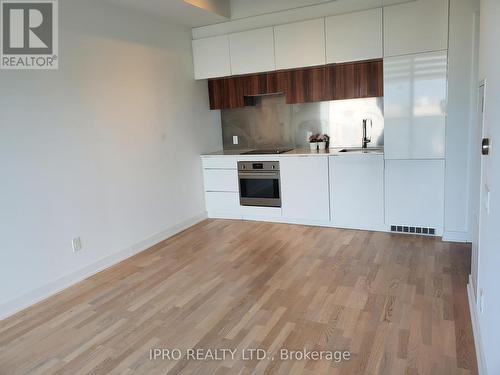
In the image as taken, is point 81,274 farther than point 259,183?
No

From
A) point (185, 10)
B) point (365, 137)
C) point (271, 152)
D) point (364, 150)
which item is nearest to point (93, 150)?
point (185, 10)

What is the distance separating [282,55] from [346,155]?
139 cm

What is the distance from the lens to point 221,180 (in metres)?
5.07

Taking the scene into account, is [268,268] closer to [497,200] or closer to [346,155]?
[346,155]

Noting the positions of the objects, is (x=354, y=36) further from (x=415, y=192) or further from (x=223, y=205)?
(x=223, y=205)

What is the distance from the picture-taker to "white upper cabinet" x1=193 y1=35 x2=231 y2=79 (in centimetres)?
479

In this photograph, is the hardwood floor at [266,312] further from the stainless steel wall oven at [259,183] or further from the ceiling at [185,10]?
the ceiling at [185,10]

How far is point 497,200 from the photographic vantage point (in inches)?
67.4

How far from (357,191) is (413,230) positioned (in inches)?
27.6

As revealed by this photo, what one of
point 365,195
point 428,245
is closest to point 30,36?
point 365,195

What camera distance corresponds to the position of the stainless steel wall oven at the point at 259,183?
4699mm

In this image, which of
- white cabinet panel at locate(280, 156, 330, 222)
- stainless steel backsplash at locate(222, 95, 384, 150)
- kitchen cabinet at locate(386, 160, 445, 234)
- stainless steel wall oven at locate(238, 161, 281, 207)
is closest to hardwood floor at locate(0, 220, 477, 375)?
kitchen cabinet at locate(386, 160, 445, 234)

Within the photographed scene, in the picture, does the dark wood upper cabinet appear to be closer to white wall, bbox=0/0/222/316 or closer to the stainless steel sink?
white wall, bbox=0/0/222/316

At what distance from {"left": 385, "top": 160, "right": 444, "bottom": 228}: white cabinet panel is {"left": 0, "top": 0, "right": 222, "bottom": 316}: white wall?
2424mm
